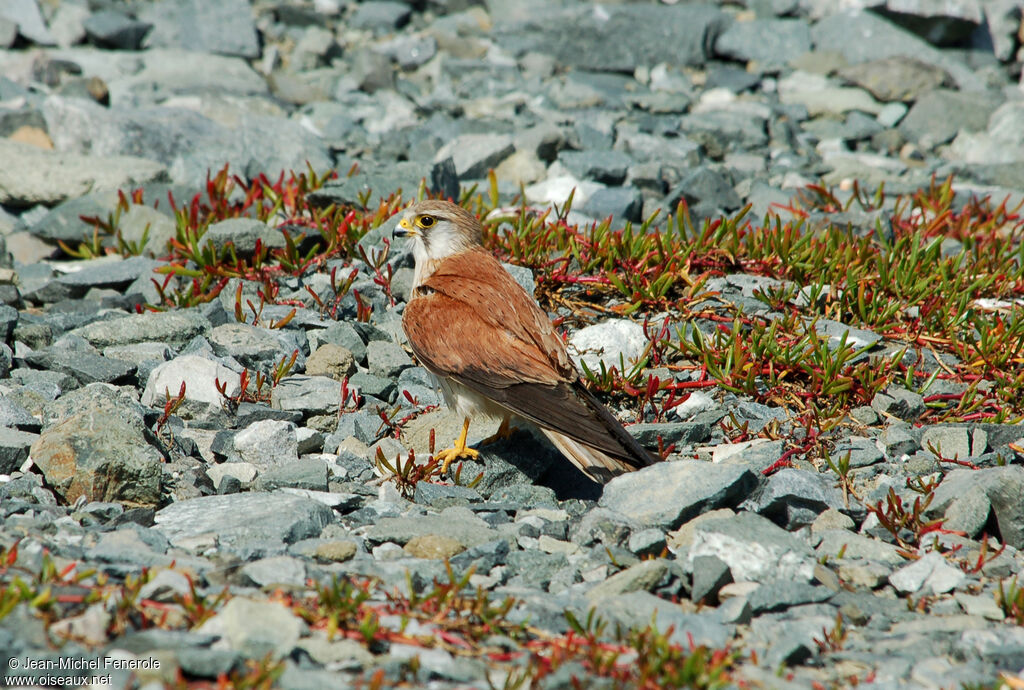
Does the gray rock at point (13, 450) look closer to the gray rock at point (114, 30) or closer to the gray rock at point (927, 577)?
the gray rock at point (927, 577)

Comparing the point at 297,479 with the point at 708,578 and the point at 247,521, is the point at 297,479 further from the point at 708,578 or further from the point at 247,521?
the point at 708,578

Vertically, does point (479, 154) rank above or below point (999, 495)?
above

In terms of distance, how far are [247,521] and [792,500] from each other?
273 cm

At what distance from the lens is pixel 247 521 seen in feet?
14.5

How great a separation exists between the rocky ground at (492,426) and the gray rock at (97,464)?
0.02 m

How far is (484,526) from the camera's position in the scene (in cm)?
467

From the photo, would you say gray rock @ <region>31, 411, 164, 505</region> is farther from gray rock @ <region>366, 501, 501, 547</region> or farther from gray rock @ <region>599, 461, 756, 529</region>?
gray rock @ <region>599, 461, 756, 529</region>

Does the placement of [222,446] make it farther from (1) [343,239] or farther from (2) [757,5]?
(2) [757,5]

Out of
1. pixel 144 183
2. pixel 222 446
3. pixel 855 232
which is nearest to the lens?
pixel 222 446

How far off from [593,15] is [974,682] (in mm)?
11802

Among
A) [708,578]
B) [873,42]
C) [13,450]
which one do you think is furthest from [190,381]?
[873,42]

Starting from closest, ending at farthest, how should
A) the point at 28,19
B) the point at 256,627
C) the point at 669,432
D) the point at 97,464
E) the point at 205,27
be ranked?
the point at 256,627 → the point at 97,464 → the point at 669,432 → the point at 28,19 → the point at 205,27

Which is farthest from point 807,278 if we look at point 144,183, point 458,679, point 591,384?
point 144,183

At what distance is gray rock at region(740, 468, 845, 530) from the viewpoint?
194 inches
